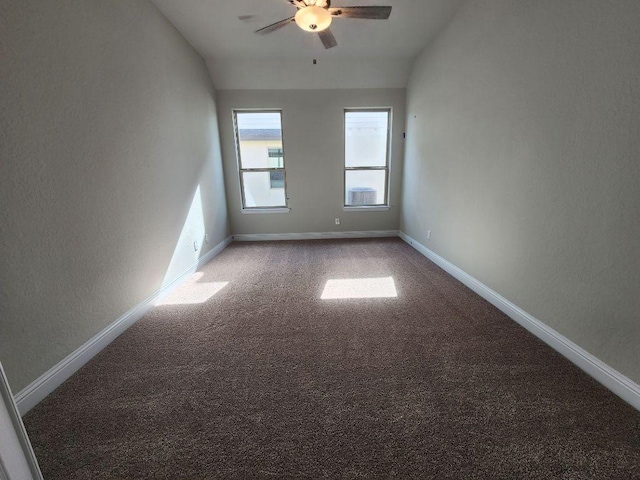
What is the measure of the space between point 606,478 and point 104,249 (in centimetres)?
292

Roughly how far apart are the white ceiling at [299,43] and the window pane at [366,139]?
18.8 inches

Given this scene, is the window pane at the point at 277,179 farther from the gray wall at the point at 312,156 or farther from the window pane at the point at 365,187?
the window pane at the point at 365,187

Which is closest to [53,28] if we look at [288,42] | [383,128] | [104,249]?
[104,249]

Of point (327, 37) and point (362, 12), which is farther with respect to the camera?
point (327, 37)

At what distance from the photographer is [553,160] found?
5.66ft

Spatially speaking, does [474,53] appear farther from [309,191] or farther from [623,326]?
[309,191]

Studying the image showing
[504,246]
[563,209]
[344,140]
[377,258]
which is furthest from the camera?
[344,140]

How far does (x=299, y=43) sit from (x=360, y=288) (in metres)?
3.16

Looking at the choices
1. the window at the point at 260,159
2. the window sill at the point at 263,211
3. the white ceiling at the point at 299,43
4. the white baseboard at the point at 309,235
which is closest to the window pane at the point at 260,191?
the window at the point at 260,159

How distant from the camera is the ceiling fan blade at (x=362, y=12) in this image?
2148 mm

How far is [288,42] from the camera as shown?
3346 millimetres

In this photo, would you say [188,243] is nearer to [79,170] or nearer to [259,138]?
[79,170]

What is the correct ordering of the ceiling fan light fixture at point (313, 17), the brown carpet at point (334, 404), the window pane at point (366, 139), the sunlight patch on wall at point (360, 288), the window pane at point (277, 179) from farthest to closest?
the window pane at point (277, 179) < the window pane at point (366, 139) < the sunlight patch on wall at point (360, 288) < the ceiling fan light fixture at point (313, 17) < the brown carpet at point (334, 404)

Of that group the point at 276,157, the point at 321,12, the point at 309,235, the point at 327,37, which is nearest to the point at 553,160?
the point at 321,12
